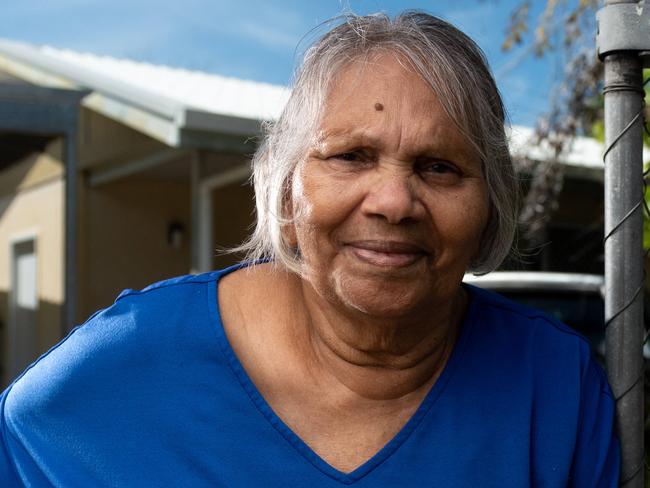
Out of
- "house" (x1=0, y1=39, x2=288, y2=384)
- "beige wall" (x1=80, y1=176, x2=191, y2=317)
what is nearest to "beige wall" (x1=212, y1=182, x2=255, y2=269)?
"house" (x1=0, y1=39, x2=288, y2=384)

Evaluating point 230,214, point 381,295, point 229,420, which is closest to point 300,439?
point 229,420

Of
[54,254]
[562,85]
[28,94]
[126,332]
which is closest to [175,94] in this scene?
[28,94]

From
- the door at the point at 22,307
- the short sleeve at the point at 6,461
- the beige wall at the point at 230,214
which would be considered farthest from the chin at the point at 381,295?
the door at the point at 22,307

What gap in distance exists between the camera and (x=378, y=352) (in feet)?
5.89

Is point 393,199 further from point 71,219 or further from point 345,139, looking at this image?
point 71,219

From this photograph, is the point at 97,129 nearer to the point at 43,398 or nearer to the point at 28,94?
the point at 28,94

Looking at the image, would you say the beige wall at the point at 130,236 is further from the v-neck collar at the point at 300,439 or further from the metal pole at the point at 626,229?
the metal pole at the point at 626,229

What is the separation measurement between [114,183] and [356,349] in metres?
9.05

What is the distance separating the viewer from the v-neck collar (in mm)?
1673

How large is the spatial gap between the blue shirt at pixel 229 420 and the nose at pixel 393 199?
0.39 m

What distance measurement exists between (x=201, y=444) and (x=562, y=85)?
5.19 metres

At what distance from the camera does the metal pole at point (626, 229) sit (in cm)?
169

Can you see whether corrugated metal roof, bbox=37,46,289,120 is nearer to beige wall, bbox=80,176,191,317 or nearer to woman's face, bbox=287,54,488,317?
beige wall, bbox=80,176,191,317

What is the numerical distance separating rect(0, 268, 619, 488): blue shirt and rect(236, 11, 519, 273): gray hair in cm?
27
